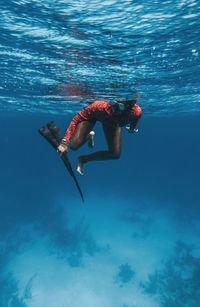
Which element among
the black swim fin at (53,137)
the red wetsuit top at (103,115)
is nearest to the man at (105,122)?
the red wetsuit top at (103,115)

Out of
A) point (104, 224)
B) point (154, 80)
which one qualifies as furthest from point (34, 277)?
point (154, 80)

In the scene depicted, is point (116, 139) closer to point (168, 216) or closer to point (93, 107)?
point (93, 107)

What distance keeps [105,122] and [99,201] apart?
3379 cm

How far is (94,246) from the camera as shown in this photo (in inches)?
1065

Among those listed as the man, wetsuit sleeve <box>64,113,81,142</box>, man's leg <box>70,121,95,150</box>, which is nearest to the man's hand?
wetsuit sleeve <box>64,113,81,142</box>

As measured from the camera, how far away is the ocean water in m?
8.58

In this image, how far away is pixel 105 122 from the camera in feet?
→ 26.6

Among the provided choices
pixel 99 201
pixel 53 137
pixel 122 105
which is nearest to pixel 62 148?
pixel 53 137

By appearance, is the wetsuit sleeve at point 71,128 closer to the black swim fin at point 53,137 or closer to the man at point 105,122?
the man at point 105,122

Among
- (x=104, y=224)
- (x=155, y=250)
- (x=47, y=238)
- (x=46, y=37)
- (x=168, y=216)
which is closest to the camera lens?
(x=46, y=37)

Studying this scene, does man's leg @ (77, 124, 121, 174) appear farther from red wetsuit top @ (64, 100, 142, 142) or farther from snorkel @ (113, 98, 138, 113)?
snorkel @ (113, 98, 138, 113)

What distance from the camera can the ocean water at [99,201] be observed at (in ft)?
28.1

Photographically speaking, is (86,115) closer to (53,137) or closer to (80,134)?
(80,134)

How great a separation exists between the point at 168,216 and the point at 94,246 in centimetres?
1210
